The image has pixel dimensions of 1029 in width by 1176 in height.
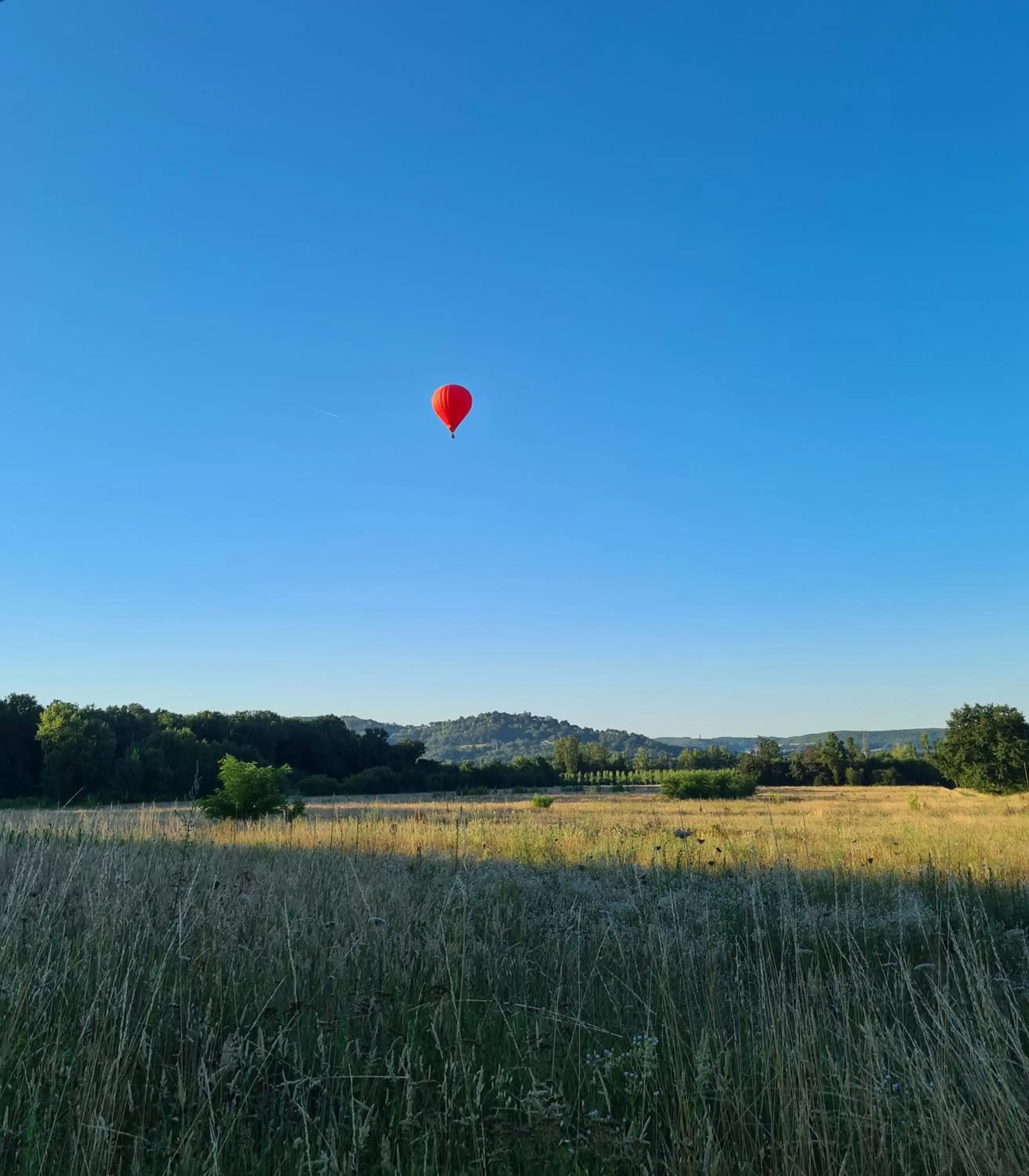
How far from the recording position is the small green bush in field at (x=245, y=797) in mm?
20750

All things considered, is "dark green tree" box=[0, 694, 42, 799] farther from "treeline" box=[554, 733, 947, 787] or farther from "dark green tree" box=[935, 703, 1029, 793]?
"dark green tree" box=[935, 703, 1029, 793]

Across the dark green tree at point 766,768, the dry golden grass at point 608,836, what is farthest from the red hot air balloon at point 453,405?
the dark green tree at point 766,768

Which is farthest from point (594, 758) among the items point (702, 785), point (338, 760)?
point (702, 785)

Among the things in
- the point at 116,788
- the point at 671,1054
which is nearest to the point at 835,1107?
the point at 671,1054

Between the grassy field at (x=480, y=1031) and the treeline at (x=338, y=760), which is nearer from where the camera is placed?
the grassy field at (x=480, y=1031)

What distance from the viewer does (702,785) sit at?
58.3 metres

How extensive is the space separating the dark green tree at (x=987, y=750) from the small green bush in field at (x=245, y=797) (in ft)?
155

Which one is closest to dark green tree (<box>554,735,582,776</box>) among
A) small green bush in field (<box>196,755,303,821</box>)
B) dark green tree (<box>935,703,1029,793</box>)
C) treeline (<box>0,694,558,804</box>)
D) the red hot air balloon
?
treeline (<box>0,694,558,804</box>)

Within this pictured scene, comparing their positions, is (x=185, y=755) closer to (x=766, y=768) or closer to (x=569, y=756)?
(x=766, y=768)

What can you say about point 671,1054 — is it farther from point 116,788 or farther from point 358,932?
point 116,788

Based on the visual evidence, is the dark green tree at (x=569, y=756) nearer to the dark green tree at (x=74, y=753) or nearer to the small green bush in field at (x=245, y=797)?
the dark green tree at (x=74, y=753)

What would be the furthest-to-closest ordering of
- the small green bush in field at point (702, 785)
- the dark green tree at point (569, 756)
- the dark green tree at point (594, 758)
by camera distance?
the dark green tree at point (594, 758) → the dark green tree at point (569, 756) → the small green bush in field at point (702, 785)

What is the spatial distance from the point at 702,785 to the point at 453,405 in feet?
158

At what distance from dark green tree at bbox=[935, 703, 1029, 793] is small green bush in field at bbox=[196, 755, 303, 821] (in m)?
47.2
